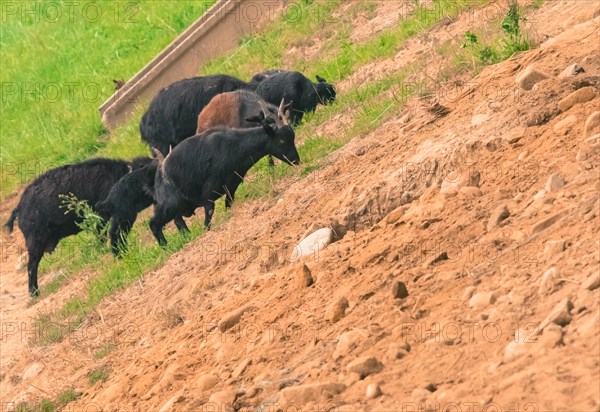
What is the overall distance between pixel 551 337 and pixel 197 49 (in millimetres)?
15146

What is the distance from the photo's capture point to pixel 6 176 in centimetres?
2136

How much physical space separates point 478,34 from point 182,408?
22.6 feet

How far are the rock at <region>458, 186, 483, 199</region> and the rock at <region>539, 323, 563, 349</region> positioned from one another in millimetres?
2426

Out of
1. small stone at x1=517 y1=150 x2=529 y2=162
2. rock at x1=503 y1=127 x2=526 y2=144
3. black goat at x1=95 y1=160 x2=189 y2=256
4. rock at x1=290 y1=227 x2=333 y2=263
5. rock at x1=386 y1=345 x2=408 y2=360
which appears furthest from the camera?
black goat at x1=95 y1=160 x2=189 y2=256

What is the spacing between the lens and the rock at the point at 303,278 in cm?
902

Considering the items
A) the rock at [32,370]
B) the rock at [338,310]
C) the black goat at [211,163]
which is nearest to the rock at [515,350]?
the rock at [338,310]

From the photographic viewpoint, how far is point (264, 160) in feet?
51.4

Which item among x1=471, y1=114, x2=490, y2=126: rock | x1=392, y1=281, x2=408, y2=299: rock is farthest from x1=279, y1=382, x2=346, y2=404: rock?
x1=471, y1=114, x2=490, y2=126: rock

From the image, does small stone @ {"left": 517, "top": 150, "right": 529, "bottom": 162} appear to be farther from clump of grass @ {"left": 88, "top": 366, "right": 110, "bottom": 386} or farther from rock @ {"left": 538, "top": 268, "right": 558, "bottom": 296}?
clump of grass @ {"left": 88, "top": 366, "right": 110, "bottom": 386}

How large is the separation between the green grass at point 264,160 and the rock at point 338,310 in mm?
4768

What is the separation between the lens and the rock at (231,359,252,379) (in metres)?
8.19

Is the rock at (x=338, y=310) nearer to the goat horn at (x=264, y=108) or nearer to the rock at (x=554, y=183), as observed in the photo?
the rock at (x=554, y=183)

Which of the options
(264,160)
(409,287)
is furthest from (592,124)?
(264,160)

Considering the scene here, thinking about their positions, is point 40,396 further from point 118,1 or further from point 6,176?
point 118,1
